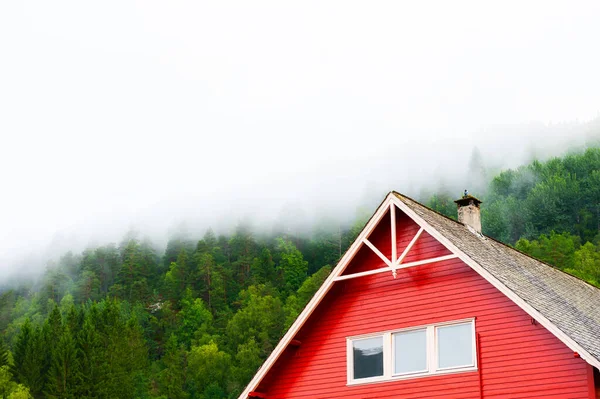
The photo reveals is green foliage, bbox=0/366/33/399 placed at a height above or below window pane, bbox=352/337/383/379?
below

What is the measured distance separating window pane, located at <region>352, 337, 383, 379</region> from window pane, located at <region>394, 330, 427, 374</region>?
1.63 feet

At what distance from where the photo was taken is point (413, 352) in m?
24.3

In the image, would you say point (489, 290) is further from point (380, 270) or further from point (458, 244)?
point (380, 270)

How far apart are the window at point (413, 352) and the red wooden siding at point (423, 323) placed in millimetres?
192

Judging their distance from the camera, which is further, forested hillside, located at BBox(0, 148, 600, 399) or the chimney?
forested hillside, located at BBox(0, 148, 600, 399)

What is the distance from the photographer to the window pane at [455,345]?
76.3 ft

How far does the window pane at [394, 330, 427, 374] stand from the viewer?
24109mm

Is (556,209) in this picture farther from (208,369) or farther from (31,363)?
(31,363)

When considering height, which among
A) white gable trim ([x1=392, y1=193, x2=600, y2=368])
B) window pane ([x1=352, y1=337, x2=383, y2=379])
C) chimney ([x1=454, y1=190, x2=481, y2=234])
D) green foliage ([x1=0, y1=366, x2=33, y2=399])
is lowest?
green foliage ([x1=0, y1=366, x2=33, y2=399])

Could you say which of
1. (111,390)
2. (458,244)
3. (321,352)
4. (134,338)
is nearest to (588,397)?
(458,244)

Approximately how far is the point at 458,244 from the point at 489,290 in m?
1.50

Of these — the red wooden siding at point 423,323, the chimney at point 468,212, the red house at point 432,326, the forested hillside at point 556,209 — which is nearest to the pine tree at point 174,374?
the forested hillside at point 556,209

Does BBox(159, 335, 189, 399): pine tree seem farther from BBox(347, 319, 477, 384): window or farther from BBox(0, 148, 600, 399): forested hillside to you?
BBox(347, 319, 477, 384): window

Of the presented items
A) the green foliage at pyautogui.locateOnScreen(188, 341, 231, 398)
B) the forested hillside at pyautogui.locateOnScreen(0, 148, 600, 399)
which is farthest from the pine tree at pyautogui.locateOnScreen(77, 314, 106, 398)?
the green foliage at pyautogui.locateOnScreen(188, 341, 231, 398)
